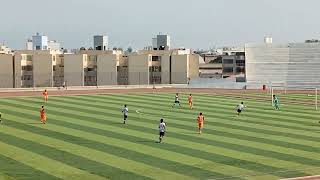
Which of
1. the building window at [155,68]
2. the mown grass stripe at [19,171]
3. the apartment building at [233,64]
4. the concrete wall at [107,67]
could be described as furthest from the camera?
the apartment building at [233,64]

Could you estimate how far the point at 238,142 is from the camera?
31.3 meters

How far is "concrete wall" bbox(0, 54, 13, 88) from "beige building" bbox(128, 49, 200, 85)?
21464 mm

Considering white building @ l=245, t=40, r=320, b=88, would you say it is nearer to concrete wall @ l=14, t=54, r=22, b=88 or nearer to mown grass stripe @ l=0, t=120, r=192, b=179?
concrete wall @ l=14, t=54, r=22, b=88

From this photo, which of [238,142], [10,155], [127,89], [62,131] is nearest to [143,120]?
[62,131]

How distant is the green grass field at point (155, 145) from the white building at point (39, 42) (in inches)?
4072

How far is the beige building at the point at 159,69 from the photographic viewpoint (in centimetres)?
10225

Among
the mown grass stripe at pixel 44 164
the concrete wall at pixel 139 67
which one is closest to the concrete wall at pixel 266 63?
the concrete wall at pixel 139 67

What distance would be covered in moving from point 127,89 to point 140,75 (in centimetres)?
2015

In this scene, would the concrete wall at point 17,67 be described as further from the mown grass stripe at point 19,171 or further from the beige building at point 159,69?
the mown grass stripe at point 19,171

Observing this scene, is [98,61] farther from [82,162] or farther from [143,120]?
[82,162]

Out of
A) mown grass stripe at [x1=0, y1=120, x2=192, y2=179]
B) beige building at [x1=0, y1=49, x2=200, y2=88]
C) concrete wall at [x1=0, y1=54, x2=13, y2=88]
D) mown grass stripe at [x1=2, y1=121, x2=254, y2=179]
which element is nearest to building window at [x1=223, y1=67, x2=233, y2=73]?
beige building at [x1=0, y1=49, x2=200, y2=88]

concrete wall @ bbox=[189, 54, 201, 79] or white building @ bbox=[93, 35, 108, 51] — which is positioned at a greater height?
white building @ bbox=[93, 35, 108, 51]

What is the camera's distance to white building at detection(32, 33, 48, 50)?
150625mm

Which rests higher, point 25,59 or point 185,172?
point 25,59
